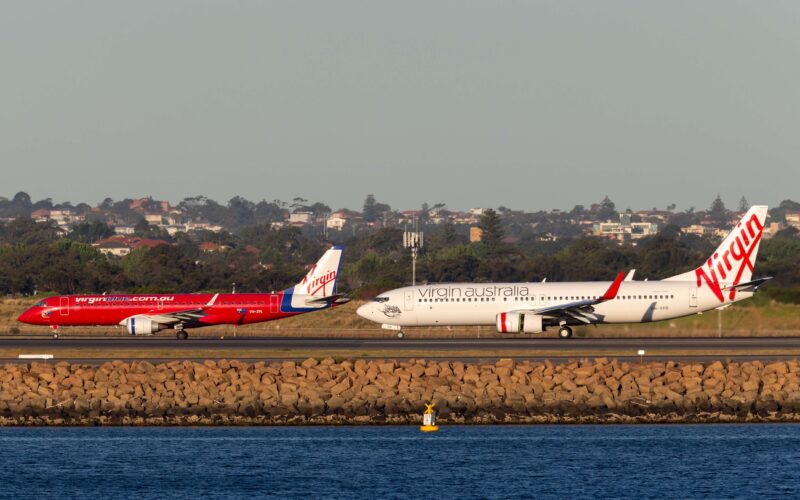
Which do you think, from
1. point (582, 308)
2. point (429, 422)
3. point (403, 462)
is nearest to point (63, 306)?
point (582, 308)

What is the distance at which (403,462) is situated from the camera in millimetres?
38719

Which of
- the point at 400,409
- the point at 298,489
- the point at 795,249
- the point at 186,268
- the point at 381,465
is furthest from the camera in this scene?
the point at 795,249

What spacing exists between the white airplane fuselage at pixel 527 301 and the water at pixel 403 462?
2912 centimetres

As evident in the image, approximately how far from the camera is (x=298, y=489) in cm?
3597

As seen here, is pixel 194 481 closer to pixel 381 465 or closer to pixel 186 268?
pixel 381 465

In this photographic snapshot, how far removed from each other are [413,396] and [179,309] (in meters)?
33.9

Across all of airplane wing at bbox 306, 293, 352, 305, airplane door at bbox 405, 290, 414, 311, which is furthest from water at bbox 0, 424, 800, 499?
airplane wing at bbox 306, 293, 352, 305

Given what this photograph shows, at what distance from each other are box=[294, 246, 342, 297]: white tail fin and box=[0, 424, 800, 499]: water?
112ft

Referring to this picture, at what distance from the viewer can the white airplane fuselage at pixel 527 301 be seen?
72750 millimetres

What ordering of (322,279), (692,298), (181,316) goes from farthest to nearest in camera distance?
(322,279), (181,316), (692,298)

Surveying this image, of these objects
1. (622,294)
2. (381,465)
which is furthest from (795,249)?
(381,465)

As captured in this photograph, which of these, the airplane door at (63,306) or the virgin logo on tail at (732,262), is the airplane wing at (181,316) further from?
the virgin logo on tail at (732,262)

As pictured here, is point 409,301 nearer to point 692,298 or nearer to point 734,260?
point 692,298

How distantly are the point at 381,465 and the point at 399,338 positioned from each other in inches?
1378
